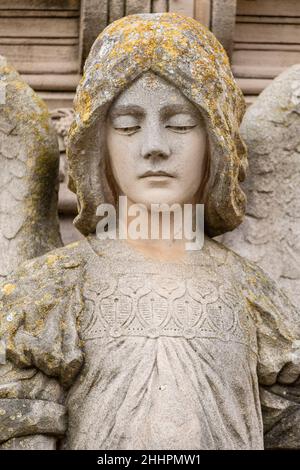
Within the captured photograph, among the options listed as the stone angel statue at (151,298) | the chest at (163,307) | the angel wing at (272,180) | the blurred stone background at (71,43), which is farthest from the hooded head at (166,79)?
the blurred stone background at (71,43)

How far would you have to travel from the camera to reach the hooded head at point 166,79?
16.6ft

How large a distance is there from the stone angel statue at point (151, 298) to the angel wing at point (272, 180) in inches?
12.5

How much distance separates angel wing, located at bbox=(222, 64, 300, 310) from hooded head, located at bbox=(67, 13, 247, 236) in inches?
15.0

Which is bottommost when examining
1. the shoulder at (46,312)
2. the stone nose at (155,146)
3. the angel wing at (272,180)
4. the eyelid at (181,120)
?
the shoulder at (46,312)

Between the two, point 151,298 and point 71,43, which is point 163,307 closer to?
point 151,298

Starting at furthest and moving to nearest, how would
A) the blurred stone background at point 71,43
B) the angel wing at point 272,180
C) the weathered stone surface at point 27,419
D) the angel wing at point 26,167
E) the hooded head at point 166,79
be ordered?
1. the blurred stone background at point 71,43
2. the angel wing at point 272,180
3. the angel wing at point 26,167
4. the hooded head at point 166,79
5. the weathered stone surface at point 27,419

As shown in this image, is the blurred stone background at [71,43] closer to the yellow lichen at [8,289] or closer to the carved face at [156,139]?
the carved face at [156,139]

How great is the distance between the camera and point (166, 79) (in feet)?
16.7

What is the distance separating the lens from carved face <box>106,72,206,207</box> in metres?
5.06

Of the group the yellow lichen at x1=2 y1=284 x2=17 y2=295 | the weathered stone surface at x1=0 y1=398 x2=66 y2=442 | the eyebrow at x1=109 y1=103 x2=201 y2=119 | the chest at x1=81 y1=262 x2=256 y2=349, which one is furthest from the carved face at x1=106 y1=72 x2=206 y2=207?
the weathered stone surface at x1=0 y1=398 x2=66 y2=442

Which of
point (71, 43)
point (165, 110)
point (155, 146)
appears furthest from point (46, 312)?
point (71, 43)

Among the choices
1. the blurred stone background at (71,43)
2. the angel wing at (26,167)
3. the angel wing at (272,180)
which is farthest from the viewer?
the blurred stone background at (71,43)

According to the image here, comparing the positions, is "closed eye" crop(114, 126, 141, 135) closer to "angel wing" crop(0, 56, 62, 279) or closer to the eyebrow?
the eyebrow

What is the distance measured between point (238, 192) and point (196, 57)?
1.49ft
